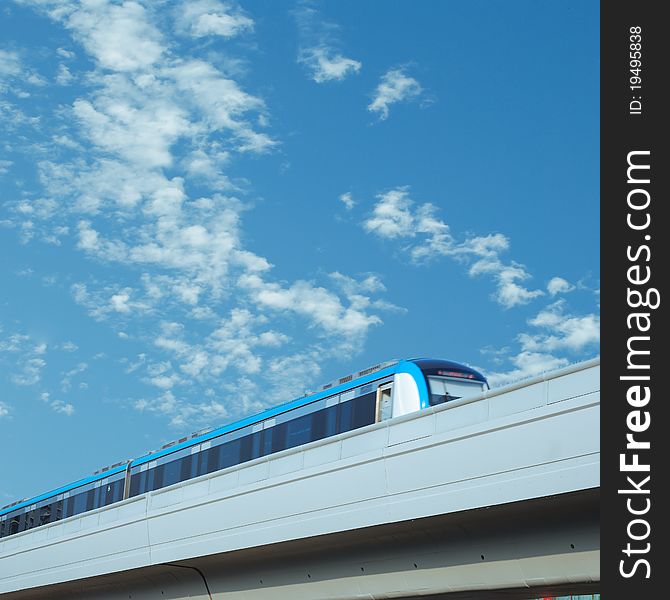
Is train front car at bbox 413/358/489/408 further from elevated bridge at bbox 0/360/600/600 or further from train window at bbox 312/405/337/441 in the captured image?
elevated bridge at bbox 0/360/600/600

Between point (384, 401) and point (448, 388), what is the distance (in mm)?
1593

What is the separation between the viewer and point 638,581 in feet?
35.4

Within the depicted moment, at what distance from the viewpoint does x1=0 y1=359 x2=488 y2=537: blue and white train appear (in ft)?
76.8

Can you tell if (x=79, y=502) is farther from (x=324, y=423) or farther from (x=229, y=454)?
(x=324, y=423)

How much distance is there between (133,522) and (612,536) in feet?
48.2

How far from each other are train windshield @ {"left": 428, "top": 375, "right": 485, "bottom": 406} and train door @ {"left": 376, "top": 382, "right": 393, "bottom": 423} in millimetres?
926

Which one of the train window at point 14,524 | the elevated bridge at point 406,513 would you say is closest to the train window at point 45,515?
the train window at point 14,524

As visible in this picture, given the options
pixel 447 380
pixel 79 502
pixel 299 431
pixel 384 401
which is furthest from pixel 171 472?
pixel 447 380

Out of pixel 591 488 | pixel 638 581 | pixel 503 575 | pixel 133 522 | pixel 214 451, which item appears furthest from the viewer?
pixel 214 451

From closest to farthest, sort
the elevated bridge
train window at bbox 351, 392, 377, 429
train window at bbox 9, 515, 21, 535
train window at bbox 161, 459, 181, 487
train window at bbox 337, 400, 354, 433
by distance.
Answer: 1. the elevated bridge
2. train window at bbox 351, 392, 377, 429
3. train window at bbox 337, 400, 354, 433
4. train window at bbox 161, 459, 181, 487
5. train window at bbox 9, 515, 21, 535

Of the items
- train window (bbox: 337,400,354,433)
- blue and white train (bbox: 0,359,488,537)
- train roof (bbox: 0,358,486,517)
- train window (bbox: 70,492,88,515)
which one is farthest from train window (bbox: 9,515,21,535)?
train window (bbox: 337,400,354,433)

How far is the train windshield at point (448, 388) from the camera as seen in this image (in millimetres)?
23438

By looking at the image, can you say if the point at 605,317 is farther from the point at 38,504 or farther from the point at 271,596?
the point at 38,504

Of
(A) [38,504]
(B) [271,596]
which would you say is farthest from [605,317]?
(A) [38,504]
